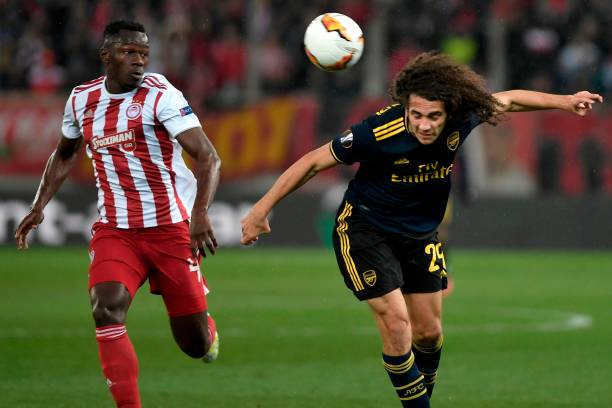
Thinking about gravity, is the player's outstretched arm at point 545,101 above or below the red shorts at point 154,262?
above

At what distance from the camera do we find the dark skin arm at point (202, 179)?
6.98m

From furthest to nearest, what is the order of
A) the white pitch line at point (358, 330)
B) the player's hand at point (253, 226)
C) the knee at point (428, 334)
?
the white pitch line at point (358, 330), the knee at point (428, 334), the player's hand at point (253, 226)

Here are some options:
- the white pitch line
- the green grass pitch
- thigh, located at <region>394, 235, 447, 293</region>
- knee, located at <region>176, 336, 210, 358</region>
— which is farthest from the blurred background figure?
thigh, located at <region>394, 235, 447, 293</region>

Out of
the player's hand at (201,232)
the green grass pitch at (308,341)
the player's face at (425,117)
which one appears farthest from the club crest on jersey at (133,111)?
the green grass pitch at (308,341)

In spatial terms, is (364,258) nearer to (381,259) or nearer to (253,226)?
(381,259)

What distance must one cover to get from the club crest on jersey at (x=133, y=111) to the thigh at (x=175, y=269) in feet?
2.22

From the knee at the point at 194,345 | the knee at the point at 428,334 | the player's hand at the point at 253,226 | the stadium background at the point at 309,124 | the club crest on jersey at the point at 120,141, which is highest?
the club crest on jersey at the point at 120,141

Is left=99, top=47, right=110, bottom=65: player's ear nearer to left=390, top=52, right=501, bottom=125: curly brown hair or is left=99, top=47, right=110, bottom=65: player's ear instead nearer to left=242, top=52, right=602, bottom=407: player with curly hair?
left=242, top=52, right=602, bottom=407: player with curly hair

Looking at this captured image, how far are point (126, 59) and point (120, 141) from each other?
18.4 inches

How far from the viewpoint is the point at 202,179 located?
23.6 feet

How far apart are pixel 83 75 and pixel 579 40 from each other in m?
8.27

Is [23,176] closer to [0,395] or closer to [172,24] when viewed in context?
[172,24]

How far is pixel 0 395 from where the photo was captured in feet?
27.7

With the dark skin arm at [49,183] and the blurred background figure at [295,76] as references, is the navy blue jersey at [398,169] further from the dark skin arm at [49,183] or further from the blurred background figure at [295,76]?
the blurred background figure at [295,76]
